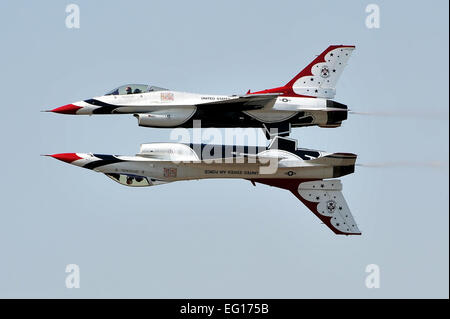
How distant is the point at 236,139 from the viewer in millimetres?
36375

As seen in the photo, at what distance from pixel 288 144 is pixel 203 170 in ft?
9.00

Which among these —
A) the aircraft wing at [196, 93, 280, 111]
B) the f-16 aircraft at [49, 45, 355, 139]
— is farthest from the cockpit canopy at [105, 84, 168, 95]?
the aircraft wing at [196, 93, 280, 111]

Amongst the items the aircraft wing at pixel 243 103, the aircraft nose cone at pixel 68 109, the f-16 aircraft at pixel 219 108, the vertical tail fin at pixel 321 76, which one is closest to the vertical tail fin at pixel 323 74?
the vertical tail fin at pixel 321 76

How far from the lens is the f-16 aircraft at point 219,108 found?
3612 cm

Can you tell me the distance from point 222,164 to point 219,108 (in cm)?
174

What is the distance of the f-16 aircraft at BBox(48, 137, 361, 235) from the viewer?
118 feet

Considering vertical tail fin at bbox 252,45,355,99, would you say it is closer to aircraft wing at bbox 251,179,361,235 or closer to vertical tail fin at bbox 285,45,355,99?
vertical tail fin at bbox 285,45,355,99

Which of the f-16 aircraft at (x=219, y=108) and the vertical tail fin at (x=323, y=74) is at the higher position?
the vertical tail fin at (x=323, y=74)

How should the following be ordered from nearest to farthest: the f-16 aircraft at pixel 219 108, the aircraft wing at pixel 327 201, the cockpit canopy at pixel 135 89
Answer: the f-16 aircraft at pixel 219 108 → the cockpit canopy at pixel 135 89 → the aircraft wing at pixel 327 201

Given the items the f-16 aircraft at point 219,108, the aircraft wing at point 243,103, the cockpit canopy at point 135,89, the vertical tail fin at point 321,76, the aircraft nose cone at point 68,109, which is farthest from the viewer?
the vertical tail fin at point 321,76

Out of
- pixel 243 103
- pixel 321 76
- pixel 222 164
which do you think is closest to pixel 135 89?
pixel 243 103

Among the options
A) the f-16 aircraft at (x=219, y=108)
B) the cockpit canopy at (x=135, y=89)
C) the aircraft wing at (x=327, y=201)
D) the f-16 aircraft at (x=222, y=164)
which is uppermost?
the cockpit canopy at (x=135, y=89)

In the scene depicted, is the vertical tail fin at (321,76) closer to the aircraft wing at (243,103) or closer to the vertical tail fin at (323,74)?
the vertical tail fin at (323,74)

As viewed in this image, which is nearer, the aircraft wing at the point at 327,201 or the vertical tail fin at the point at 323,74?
the aircraft wing at the point at 327,201
